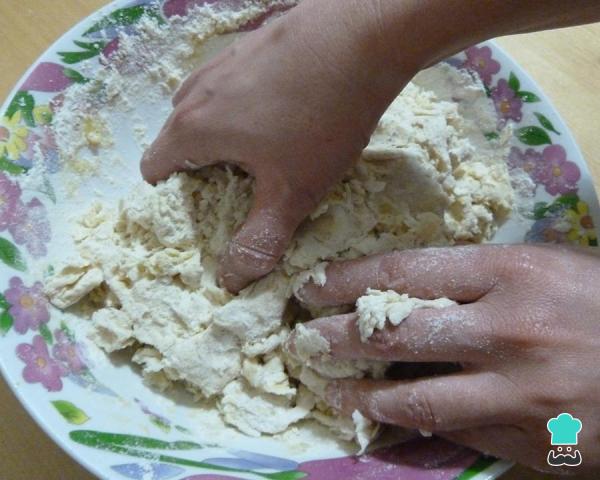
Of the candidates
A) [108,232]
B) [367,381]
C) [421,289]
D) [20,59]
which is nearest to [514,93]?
[421,289]

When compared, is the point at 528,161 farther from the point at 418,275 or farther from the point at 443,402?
the point at 443,402

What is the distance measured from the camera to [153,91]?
3.52ft

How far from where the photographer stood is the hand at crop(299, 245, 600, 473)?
71 centimetres

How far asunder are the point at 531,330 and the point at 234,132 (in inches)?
17.5

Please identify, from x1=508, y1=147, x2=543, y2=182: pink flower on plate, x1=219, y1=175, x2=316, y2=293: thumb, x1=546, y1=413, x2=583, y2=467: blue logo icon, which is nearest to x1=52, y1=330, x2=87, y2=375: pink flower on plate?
x1=219, y1=175, x2=316, y2=293: thumb

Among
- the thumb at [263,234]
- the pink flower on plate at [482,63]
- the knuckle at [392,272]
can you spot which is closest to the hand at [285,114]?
the thumb at [263,234]

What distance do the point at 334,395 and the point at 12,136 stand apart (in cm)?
59

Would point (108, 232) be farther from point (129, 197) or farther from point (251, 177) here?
point (251, 177)

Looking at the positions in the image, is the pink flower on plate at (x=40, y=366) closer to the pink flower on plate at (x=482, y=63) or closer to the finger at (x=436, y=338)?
the finger at (x=436, y=338)

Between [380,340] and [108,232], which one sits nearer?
[380,340]

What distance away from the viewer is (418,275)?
31.8 inches

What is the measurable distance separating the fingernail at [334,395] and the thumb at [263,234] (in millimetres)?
182

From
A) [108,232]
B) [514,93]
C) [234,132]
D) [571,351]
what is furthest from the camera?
[514,93]

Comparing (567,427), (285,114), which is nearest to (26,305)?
(285,114)
